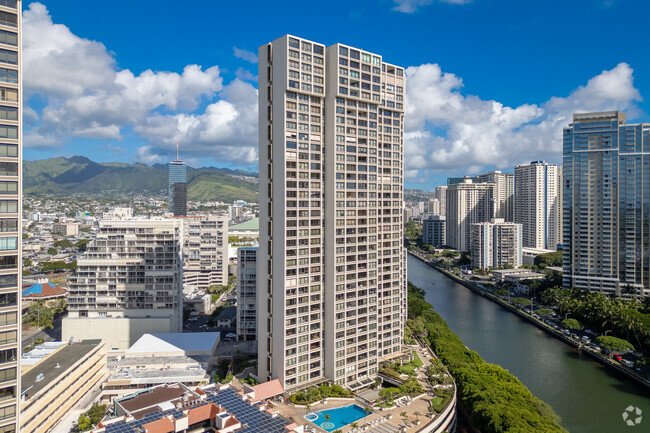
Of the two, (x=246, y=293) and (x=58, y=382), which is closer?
(x=58, y=382)

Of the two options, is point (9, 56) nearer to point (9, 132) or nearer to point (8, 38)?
point (8, 38)

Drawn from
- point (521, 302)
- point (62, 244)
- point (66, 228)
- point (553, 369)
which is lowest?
point (553, 369)

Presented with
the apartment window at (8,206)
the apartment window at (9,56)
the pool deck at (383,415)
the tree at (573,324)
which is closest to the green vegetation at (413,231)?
the tree at (573,324)

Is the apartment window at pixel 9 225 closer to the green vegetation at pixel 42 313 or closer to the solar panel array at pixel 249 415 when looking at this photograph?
the solar panel array at pixel 249 415

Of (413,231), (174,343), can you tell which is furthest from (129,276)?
(413,231)

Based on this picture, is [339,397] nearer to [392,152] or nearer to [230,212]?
[392,152]

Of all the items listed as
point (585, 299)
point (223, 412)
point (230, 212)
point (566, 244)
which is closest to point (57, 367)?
point (223, 412)

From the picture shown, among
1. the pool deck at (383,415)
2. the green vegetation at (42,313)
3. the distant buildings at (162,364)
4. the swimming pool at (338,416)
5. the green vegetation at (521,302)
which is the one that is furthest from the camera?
the green vegetation at (521,302)
